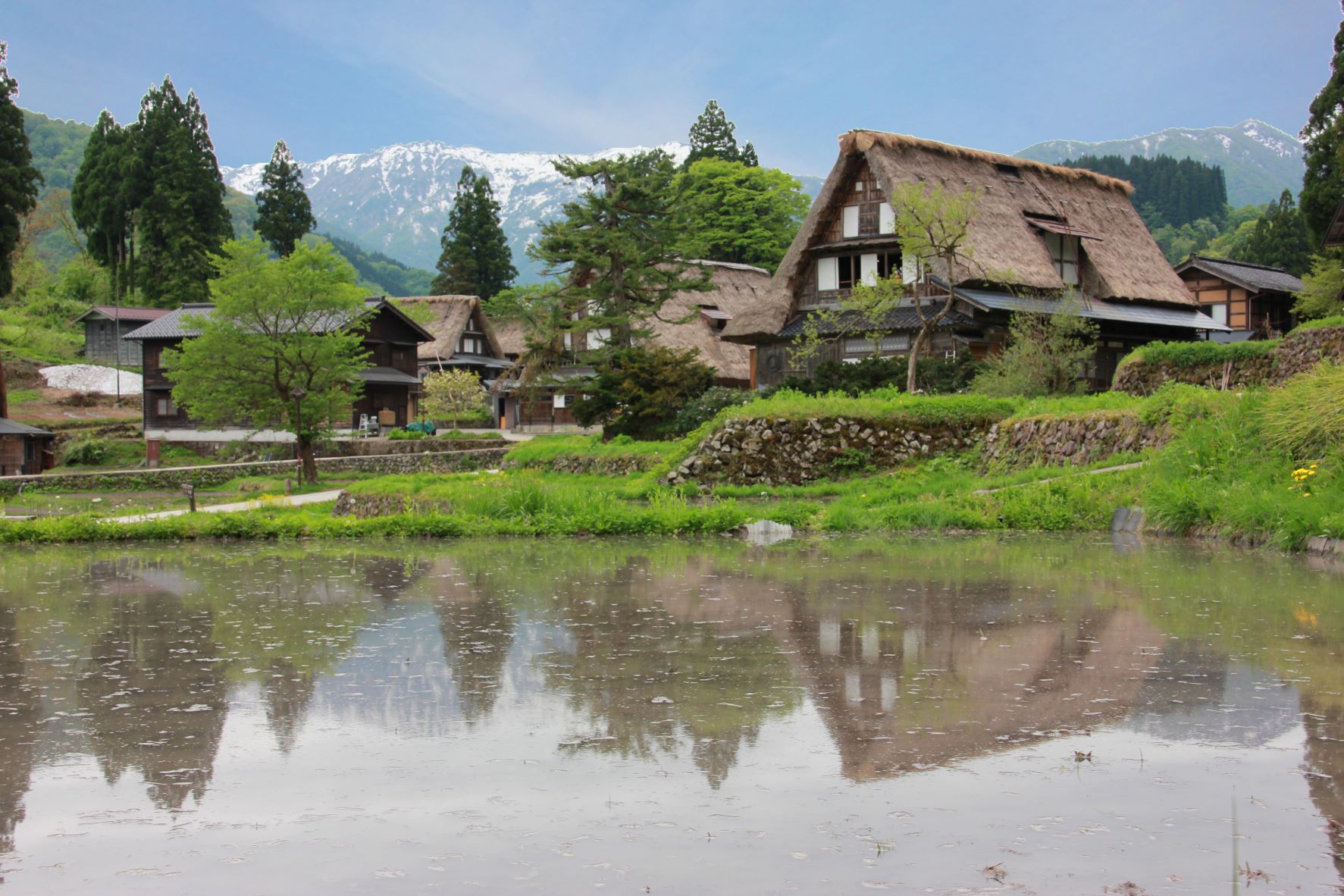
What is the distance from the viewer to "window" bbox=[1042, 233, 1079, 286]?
37125mm

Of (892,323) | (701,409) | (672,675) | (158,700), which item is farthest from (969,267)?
(158,700)

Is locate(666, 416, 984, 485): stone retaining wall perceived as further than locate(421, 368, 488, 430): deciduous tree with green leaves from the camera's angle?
No

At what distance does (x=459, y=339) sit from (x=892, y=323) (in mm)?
36219

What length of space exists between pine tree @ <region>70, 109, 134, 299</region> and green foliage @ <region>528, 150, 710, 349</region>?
132ft

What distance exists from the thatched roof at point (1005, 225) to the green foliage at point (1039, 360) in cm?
346

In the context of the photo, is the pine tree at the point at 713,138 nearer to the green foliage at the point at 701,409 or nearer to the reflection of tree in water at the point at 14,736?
the green foliage at the point at 701,409

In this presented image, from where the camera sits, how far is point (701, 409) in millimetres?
30109

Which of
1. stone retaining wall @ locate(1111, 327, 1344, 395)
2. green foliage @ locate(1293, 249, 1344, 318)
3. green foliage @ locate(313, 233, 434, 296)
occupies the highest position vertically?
green foliage @ locate(313, 233, 434, 296)

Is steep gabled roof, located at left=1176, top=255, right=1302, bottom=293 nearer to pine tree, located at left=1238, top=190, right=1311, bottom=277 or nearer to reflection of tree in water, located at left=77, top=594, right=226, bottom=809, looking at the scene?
pine tree, located at left=1238, top=190, right=1311, bottom=277

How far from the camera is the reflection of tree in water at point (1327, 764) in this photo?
3.57 metres

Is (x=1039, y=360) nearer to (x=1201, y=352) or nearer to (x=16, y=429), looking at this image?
(x=1201, y=352)

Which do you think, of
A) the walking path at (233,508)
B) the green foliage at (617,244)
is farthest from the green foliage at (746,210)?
the walking path at (233,508)

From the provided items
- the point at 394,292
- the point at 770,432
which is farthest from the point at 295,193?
the point at 394,292

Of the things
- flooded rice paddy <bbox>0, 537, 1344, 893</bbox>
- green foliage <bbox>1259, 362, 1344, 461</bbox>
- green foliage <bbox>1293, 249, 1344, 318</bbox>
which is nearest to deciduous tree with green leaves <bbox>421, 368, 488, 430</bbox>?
green foliage <bbox>1293, 249, 1344, 318</bbox>
